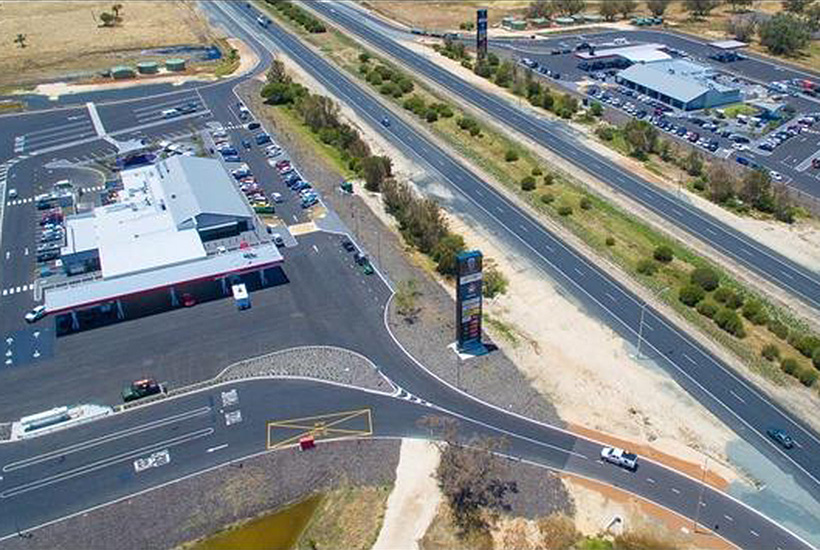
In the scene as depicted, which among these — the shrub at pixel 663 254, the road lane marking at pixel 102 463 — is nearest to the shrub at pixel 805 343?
the shrub at pixel 663 254

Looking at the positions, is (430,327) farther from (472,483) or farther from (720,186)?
(720,186)

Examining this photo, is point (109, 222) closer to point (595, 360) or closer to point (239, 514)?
point (239, 514)

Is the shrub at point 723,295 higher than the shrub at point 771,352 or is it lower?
higher

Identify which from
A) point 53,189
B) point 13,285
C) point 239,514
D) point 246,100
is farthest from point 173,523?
point 246,100

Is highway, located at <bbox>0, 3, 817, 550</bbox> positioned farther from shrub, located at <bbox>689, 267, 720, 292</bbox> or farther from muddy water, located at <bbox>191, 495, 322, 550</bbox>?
shrub, located at <bbox>689, 267, 720, 292</bbox>

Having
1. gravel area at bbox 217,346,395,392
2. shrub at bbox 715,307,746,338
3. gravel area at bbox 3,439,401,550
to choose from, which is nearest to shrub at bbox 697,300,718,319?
shrub at bbox 715,307,746,338

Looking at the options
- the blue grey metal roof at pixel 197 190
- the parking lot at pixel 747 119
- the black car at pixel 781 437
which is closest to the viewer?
the black car at pixel 781 437

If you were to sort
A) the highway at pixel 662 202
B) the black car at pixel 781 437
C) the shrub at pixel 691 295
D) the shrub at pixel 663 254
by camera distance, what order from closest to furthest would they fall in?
1. the black car at pixel 781 437
2. the shrub at pixel 691 295
3. the highway at pixel 662 202
4. the shrub at pixel 663 254

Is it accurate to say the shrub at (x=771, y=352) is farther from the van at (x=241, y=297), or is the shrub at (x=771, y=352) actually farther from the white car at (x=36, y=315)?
the white car at (x=36, y=315)
